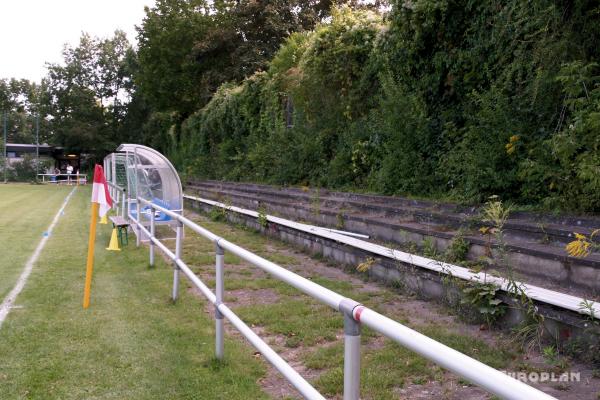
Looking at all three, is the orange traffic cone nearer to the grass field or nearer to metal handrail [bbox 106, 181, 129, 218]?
the grass field

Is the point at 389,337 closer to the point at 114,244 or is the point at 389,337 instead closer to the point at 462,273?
the point at 462,273

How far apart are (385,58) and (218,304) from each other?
26.3 feet

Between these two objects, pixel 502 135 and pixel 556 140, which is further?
pixel 502 135

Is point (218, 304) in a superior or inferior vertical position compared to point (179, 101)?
inferior

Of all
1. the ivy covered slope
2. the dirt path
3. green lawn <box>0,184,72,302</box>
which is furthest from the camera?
green lawn <box>0,184,72,302</box>

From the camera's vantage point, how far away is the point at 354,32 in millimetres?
12711

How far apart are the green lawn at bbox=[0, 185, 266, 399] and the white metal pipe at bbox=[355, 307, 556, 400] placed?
2.31 meters

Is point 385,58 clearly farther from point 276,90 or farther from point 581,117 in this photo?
point 276,90

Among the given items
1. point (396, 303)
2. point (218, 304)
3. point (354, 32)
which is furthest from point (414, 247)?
point (354, 32)

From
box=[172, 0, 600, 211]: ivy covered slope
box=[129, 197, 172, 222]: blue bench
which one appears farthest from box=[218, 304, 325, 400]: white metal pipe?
box=[129, 197, 172, 222]: blue bench

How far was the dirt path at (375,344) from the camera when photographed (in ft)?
12.6

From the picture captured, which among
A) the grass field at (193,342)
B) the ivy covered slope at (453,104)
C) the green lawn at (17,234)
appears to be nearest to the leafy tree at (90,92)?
the green lawn at (17,234)

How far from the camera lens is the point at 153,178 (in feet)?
42.4

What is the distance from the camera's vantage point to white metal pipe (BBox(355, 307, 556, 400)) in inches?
54.9
